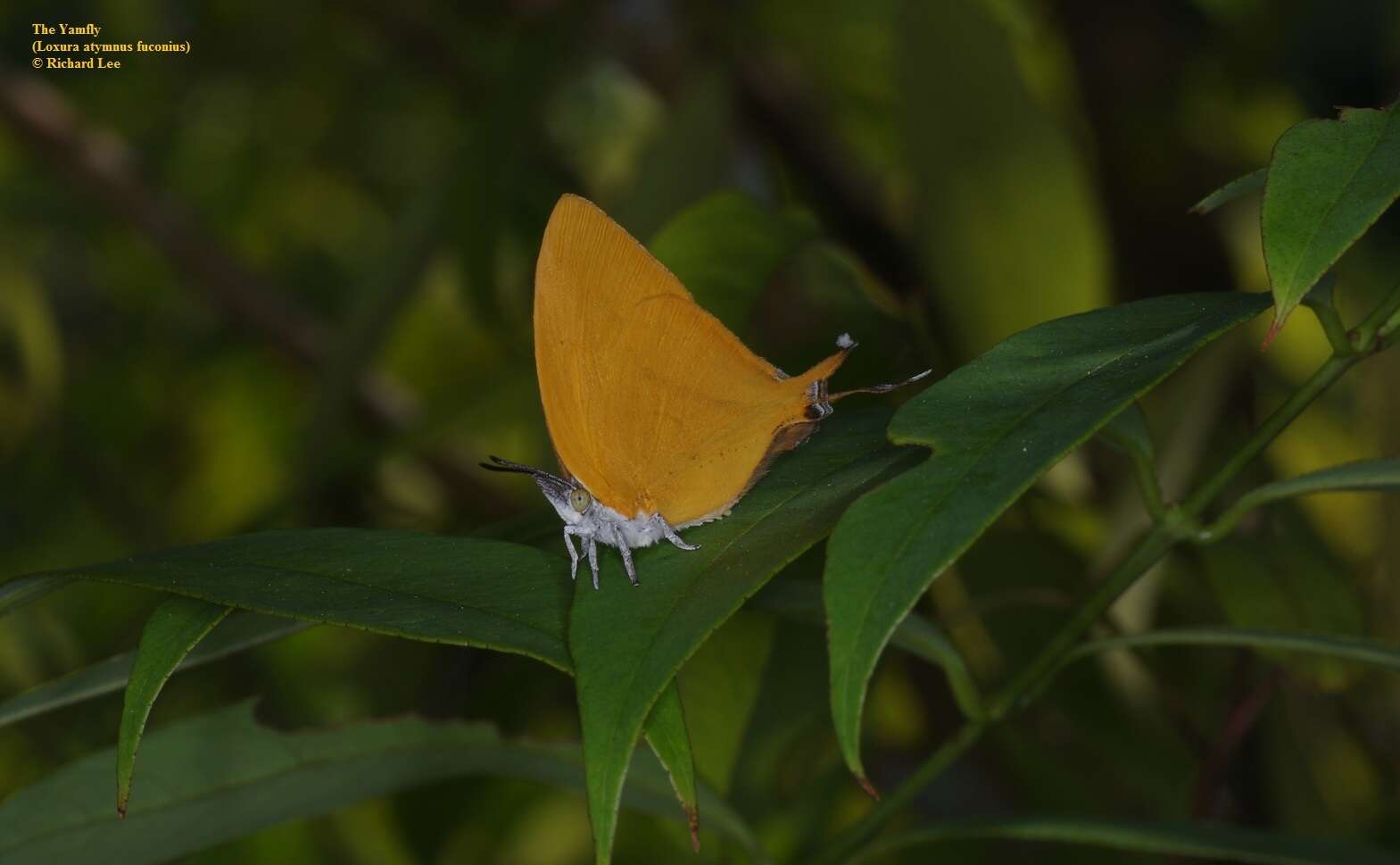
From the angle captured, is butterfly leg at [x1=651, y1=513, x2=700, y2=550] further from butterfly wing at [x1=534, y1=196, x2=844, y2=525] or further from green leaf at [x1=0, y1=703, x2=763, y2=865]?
green leaf at [x1=0, y1=703, x2=763, y2=865]

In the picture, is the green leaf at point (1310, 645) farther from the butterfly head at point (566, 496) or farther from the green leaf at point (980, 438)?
the butterfly head at point (566, 496)

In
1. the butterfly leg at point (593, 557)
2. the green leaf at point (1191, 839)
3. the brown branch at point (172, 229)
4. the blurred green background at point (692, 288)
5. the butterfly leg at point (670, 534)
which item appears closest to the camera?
the butterfly leg at point (593, 557)

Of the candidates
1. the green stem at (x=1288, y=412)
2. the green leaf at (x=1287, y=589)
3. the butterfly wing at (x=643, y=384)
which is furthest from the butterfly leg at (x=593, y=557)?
the green leaf at (x=1287, y=589)

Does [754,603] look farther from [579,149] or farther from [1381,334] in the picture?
[579,149]

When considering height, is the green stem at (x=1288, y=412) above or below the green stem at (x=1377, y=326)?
below

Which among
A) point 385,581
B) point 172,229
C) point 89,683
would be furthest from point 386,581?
point 172,229

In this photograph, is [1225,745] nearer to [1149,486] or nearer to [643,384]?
[1149,486]

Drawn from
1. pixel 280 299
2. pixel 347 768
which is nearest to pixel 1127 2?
pixel 280 299

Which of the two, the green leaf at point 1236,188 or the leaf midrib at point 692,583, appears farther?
the green leaf at point 1236,188
